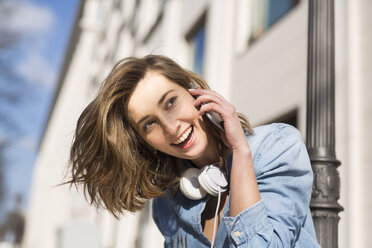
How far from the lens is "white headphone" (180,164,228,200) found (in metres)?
2.12

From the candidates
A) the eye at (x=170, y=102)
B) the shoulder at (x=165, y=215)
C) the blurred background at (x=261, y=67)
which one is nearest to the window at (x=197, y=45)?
the blurred background at (x=261, y=67)

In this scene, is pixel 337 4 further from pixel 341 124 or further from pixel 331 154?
pixel 331 154

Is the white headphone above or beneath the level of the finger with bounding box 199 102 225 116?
beneath

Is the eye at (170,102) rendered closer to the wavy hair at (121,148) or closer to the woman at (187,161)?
the woman at (187,161)

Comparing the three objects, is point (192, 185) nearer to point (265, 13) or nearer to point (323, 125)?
point (323, 125)

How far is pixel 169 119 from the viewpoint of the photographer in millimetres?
2229

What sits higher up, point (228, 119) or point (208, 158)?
point (228, 119)

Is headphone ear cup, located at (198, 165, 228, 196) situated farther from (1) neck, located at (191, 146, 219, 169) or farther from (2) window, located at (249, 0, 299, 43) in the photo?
(2) window, located at (249, 0, 299, 43)

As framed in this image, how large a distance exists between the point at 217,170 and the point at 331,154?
0.62m

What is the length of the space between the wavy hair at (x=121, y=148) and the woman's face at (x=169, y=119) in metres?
0.09

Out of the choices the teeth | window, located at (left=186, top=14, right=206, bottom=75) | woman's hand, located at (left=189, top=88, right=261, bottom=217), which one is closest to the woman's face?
the teeth

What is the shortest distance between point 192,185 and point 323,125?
762mm

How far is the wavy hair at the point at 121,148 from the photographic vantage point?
2432mm

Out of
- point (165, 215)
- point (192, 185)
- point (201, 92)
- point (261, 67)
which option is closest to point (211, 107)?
point (201, 92)
